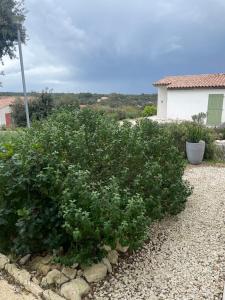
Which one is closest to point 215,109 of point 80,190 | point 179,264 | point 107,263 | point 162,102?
point 162,102

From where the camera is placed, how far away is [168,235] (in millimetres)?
3697

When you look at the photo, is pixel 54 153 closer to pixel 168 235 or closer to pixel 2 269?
pixel 2 269

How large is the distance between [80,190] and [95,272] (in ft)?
2.69

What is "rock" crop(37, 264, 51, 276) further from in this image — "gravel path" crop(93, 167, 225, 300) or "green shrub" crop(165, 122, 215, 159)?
"green shrub" crop(165, 122, 215, 159)

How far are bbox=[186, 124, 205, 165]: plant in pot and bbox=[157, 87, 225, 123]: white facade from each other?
32.3 ft

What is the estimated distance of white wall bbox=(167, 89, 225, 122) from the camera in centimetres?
1745

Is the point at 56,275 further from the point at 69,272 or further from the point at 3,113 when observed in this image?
the point at 3,113

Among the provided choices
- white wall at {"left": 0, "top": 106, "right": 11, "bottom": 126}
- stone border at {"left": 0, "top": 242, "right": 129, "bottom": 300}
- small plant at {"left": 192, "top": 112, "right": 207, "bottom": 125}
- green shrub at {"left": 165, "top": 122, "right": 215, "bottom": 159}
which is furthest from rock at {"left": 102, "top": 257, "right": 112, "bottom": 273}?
white wall at {"left": 0, "top": 106, "right": 11, "bottom": 126}

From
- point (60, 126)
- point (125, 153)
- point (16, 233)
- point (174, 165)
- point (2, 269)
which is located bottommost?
point (2, 269)

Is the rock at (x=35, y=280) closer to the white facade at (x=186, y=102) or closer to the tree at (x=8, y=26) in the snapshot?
the tree at (x=8, y=26)

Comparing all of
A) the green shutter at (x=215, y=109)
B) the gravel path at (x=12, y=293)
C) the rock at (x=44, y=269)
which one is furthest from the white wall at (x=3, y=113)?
the gravel path at (x=12, y=293)

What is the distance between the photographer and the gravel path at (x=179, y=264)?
2.63 metres

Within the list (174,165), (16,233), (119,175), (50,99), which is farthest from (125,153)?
(50,99)

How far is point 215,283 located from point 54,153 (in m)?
1.99
